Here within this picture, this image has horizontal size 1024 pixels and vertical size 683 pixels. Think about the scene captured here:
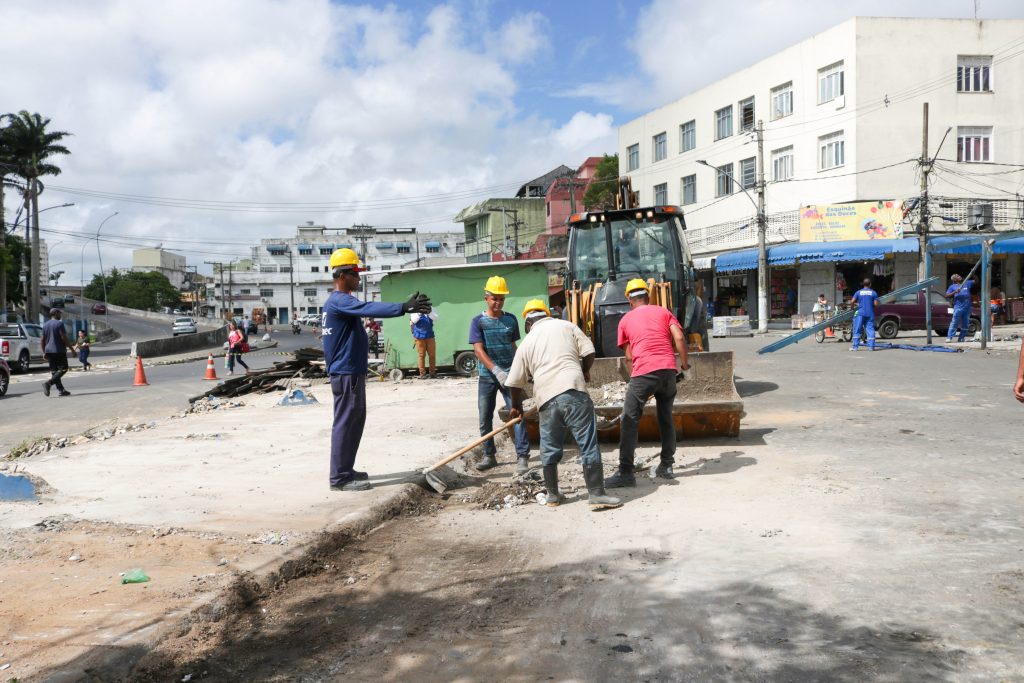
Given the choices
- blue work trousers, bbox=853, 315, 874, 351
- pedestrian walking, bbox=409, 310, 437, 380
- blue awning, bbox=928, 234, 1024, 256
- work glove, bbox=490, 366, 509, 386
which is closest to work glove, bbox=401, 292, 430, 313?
work glove, bbox=490, 366, 509, 386

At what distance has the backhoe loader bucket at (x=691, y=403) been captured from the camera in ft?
27.3

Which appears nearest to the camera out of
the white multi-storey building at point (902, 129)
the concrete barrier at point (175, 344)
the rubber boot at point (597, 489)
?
the rubber boot at point (597, 489)

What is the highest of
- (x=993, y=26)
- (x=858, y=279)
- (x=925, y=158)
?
(x=993, y=26)

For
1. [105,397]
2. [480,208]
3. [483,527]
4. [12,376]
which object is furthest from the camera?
[480,208]

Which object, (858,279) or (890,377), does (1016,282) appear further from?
(890,377)

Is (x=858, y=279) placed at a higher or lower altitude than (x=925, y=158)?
lower

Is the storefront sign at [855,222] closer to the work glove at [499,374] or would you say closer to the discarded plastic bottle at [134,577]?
the work glove at [499,374]

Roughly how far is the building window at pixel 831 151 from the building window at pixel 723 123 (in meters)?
6.44

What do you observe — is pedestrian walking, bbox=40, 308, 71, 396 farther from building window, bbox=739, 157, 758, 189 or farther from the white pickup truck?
building window, bbox=739, 157, 758, 189

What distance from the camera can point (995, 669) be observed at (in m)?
3.24

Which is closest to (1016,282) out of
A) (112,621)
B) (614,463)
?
(614,463)

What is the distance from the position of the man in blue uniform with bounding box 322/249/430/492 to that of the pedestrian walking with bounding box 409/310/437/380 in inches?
419

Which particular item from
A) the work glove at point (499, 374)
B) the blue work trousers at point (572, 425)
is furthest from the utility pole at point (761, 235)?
the blue work trousers at point (572, 425)

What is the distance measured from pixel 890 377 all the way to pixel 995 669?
12.6 metres
